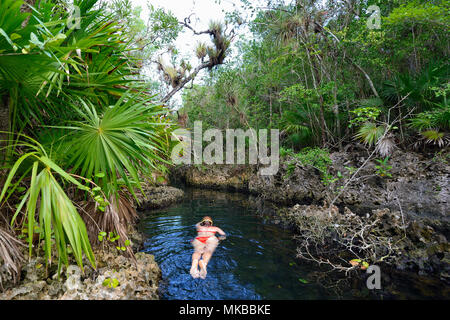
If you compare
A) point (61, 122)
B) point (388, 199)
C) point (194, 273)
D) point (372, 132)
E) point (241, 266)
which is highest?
point (372, 132)

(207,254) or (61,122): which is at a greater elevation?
(61,122)

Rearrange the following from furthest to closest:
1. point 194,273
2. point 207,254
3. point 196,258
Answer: point 207,254 < point 196,258 < point 194,273

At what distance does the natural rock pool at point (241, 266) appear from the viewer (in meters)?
3.28

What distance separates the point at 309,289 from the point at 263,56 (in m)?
11.4

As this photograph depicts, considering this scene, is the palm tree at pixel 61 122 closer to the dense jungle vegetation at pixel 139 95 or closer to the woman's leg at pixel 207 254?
the dense jungle vegetation at pixel 139 95

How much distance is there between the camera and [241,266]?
13.7 ft

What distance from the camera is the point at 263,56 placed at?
1159cm

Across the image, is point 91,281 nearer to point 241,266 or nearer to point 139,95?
point 241,266

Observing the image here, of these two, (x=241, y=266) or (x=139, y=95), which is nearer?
(x=139, y=95)

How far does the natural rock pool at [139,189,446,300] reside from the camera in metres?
3.28

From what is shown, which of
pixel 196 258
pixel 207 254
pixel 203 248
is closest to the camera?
pixel 196 258

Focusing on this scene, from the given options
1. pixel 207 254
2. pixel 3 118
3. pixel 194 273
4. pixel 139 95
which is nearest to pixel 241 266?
pixel 207 254

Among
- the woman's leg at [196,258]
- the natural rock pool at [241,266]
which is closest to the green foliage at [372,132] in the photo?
the natural rock pool at [241,266]
